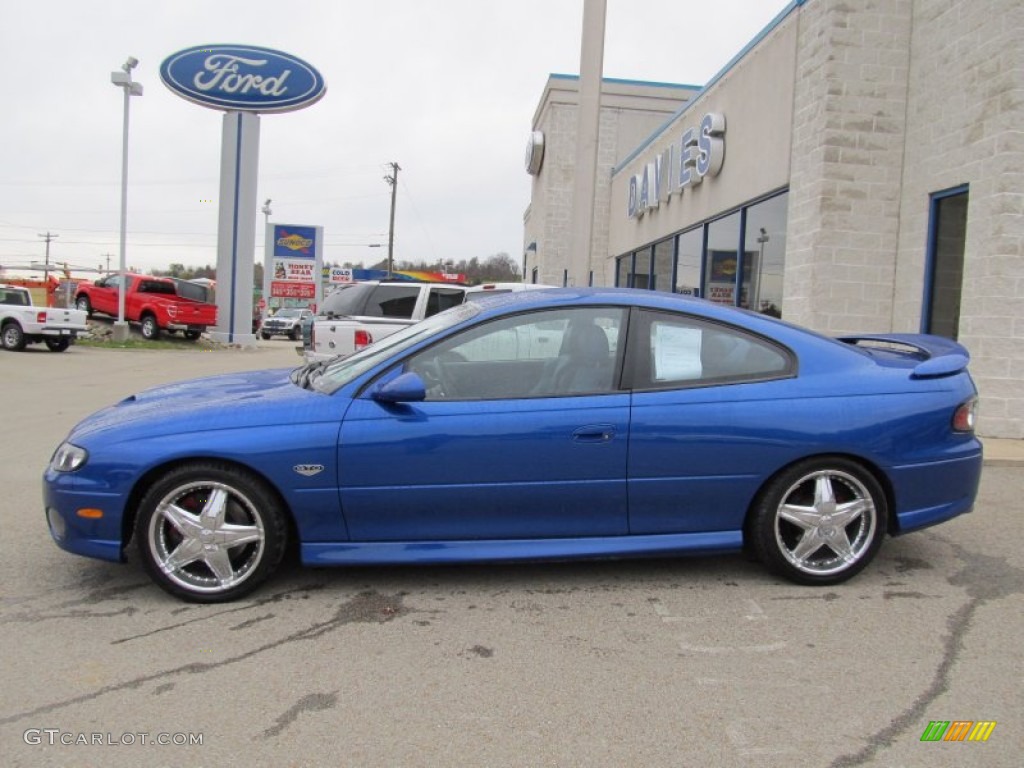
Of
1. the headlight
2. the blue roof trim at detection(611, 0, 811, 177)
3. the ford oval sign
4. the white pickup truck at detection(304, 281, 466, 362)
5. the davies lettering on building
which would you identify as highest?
the ford oval sign

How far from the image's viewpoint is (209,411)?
382cm

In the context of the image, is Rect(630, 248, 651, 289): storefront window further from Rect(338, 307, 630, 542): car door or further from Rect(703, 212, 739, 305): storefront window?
Rect(338, 307, 630, 542): car door

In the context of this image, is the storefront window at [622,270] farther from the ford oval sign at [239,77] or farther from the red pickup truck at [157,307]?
the red pickup truck at [157,307]

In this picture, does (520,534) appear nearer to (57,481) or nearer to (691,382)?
(691,382)

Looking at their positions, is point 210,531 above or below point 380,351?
below

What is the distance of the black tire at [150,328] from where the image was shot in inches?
973

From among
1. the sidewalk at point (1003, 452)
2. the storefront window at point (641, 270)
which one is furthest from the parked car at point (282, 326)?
the sidewalk at point (1003, 452)

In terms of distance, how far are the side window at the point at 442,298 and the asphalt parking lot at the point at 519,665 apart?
7289mm

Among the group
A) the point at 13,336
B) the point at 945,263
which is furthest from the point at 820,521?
the point at 13,336

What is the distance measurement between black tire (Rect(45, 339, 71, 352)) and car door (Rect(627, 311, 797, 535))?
19.7 meters

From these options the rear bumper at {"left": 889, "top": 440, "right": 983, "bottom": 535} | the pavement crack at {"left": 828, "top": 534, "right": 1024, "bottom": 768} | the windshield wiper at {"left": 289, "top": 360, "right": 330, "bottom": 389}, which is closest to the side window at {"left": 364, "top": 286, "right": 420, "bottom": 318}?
the windshield wiper at {"left": 289, "top": 360, "right": 330, "bottom": 389}

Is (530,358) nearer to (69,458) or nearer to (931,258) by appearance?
(69,458)

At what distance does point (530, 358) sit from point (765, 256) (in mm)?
8971

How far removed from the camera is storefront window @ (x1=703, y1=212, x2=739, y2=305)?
525 inches
